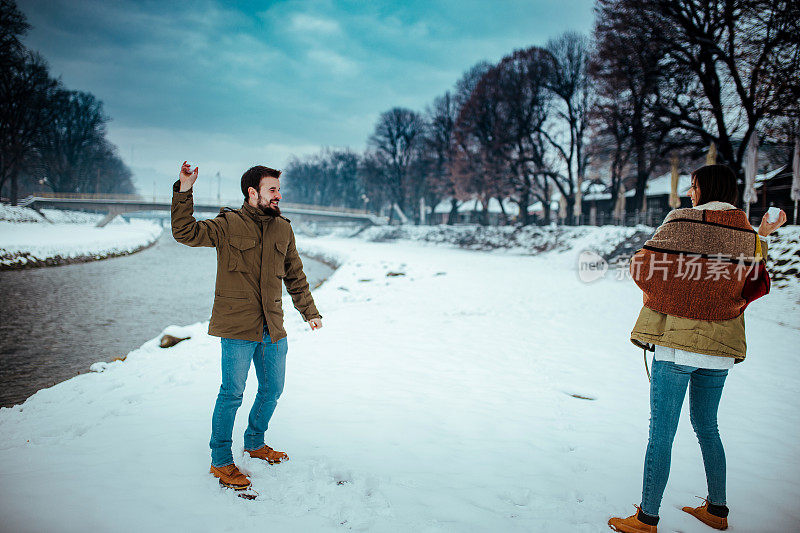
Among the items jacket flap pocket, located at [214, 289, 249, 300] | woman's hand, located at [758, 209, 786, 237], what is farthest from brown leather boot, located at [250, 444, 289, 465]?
woman's hand, located at [758, 209, 786, 237]

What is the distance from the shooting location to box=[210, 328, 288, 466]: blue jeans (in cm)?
275

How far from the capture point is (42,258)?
19625 mm

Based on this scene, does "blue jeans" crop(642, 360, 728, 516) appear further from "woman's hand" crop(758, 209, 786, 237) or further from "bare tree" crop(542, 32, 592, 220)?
"bare tree" crop(542, 32, 592, 220)

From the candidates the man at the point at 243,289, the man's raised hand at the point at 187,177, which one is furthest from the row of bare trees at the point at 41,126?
the man at the point at 243,289

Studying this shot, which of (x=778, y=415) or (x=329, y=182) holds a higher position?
(x=329, y=182)

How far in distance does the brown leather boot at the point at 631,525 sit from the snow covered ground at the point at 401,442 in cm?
17

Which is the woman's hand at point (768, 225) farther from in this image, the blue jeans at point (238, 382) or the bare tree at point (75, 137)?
the bare tree at point (75, 137)

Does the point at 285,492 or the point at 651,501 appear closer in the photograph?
the point at 651,501

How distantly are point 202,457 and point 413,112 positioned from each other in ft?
159

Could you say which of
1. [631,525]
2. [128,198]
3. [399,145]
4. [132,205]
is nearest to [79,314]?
[631,525]

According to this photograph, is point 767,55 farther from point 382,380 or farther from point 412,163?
point 412,163

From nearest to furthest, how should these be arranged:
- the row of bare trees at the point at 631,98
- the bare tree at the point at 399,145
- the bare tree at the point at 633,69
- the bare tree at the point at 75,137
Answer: the row of bare trees at the point at 631,98
the bare tree at the point at 633,69
the bare tree at the point at 75,137
the bare tree at the point at 399,145

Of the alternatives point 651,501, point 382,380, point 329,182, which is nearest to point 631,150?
point 382,380

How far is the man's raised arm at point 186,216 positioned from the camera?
2543 mm
